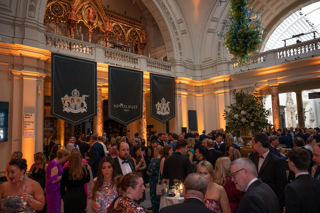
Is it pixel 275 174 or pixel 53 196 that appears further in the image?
pixel 53 196

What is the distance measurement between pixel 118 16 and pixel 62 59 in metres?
7.43

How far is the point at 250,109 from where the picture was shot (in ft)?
24.6

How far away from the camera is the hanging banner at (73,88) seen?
31.6 ft

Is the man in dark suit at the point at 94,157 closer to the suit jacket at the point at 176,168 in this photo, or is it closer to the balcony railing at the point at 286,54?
the suit jacket at the point at 176,168

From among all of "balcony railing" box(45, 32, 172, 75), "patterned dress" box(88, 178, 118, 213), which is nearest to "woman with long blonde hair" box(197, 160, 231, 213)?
"patterned dress" box(88, 178, 118, 213)

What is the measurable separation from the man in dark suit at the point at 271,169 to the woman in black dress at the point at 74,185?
2553 millimetres

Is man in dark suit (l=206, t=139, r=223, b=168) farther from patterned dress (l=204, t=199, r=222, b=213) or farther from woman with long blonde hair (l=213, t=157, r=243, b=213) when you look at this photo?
patterned dress (l=204, t=199, r=222, b=213)

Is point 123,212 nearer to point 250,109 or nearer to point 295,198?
point 295,198

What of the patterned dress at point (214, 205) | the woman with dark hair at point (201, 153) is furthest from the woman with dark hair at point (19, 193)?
the woman with dark hair at point (201, 153)

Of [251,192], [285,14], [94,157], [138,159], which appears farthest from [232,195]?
[285,14]

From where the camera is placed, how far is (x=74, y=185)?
11.8ft

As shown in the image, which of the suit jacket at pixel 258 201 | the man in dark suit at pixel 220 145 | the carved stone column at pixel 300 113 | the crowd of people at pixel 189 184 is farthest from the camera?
the carved stone column at pixel 300 113

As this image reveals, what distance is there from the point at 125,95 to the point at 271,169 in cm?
936

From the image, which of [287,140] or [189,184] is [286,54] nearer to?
[287,140]
